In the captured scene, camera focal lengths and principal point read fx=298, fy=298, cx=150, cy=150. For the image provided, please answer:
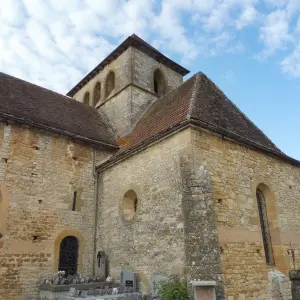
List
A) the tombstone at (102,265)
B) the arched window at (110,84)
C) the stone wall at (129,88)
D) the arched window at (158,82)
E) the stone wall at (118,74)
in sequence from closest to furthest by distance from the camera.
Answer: the tombstone at (102,265)
the stone wall at (129,88)
the stone wall at (118,74)
the arched window at (110,84)
the arched window at (158,82)

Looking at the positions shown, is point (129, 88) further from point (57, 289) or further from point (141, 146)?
point (57, 289)

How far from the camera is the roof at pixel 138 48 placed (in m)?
14.1

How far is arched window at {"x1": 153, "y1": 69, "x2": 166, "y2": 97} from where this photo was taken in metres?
14.9

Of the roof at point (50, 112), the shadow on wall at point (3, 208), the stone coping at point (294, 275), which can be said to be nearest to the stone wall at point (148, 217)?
the roof at point (50, 112)

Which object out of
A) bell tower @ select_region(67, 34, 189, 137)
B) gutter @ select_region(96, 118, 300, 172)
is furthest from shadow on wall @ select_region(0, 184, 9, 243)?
bell tower @ select_region(67, 34, 189, 137)

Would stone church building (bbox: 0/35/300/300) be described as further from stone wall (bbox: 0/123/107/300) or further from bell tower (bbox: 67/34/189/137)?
bell tower (bbox: 67/34/189/137)

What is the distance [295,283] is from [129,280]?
4409 mm

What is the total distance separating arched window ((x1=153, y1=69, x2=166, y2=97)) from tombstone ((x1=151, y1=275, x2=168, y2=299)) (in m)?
9.56

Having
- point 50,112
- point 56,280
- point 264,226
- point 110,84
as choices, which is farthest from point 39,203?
point 110,84

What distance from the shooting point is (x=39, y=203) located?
9008 mm

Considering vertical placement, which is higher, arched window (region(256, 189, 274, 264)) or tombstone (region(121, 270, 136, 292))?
arched window (region(256, 189, 274, 264))

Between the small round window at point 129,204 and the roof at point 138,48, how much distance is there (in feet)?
26.2

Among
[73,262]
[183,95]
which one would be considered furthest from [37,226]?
[183,95]

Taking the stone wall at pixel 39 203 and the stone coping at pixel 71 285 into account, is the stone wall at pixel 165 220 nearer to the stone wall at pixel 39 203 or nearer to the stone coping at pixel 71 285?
the stone coping at pixel 71 285
